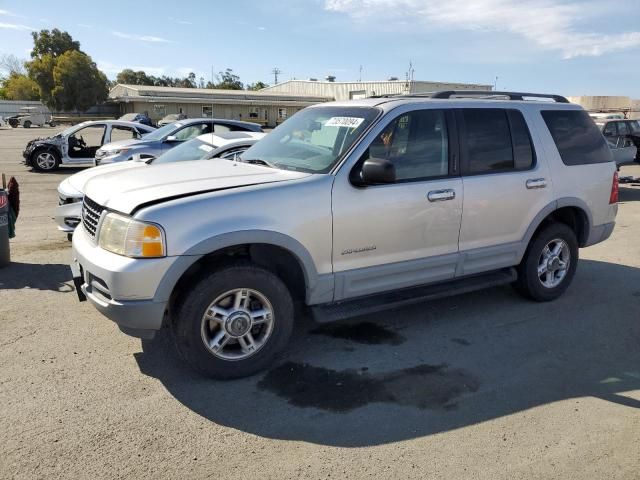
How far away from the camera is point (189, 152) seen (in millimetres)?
8195

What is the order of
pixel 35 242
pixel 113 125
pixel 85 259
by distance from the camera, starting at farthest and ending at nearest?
pixel 113 125 < pixel 35 242 < pixel 85 259

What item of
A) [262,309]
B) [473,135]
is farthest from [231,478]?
[473,135]

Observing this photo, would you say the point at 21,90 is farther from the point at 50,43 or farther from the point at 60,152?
the point at 60,152

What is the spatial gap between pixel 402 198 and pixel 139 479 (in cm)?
267

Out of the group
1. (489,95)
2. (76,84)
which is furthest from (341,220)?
(76,84)

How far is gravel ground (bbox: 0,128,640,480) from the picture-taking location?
2945mm

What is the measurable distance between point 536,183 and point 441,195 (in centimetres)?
122

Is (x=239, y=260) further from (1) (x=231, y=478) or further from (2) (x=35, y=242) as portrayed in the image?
(2) (x=35, y=242)

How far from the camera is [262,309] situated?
3861 mm

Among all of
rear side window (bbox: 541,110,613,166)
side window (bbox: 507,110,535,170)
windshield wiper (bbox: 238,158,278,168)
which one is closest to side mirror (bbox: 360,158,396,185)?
windshield wiper (bbox: 238,158,278,168)

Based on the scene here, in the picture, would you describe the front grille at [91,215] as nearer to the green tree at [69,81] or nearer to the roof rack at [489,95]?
the roof rack at [489,95]

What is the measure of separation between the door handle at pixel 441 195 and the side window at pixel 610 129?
44.4ft

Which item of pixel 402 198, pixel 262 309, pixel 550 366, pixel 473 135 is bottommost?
pixel 550 366

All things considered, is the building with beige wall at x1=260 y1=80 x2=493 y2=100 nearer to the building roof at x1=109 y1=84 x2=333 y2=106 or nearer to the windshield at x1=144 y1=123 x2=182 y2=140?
the building roof at x1=109 y1=84 x2=333 y2=106
